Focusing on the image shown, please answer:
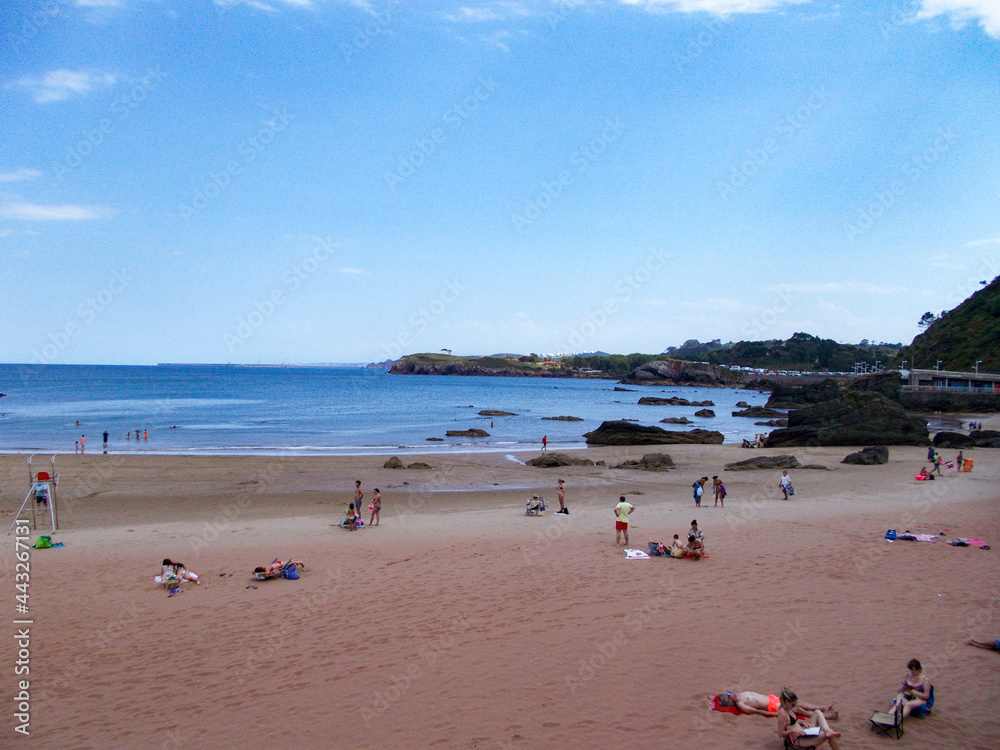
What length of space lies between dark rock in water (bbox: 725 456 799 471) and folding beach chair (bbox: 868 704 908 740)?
2345 centimetres

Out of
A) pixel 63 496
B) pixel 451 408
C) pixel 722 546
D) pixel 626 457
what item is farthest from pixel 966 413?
pixel 63 496

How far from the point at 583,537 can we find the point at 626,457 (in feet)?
65.1

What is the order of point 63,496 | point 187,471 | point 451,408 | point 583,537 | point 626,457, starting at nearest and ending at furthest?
point 583,537 → point 63,496 → point 187,471 → point 626,457 → point 451,408

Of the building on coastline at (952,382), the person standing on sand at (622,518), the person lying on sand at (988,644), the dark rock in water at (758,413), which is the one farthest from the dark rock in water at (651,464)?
the building on coastline at (952,382)

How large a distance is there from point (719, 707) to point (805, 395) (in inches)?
2900

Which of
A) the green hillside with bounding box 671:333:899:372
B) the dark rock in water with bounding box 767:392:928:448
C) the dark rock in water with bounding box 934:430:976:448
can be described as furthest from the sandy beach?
the green hillside with bounding box 671:333:899:372

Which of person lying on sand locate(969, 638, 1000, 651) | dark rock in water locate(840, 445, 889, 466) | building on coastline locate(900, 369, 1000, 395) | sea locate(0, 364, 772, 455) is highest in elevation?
building on coastline locate(900, 369, 1000, 395)

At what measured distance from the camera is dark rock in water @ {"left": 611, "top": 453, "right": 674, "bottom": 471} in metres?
29.5

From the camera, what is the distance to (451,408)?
253 feet

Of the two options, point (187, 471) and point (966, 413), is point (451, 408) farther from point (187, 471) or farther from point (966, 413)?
point (966, 413)

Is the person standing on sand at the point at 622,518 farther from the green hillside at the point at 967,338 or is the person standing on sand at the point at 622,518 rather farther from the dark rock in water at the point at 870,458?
the green hillside at the point at 967,338

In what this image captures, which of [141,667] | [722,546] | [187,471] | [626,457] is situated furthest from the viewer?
[626,457]

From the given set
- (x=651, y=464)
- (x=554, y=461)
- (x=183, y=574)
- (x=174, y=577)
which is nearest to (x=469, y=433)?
(x=554, y=461)

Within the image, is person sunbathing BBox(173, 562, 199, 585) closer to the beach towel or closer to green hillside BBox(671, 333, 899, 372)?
the beach towel
